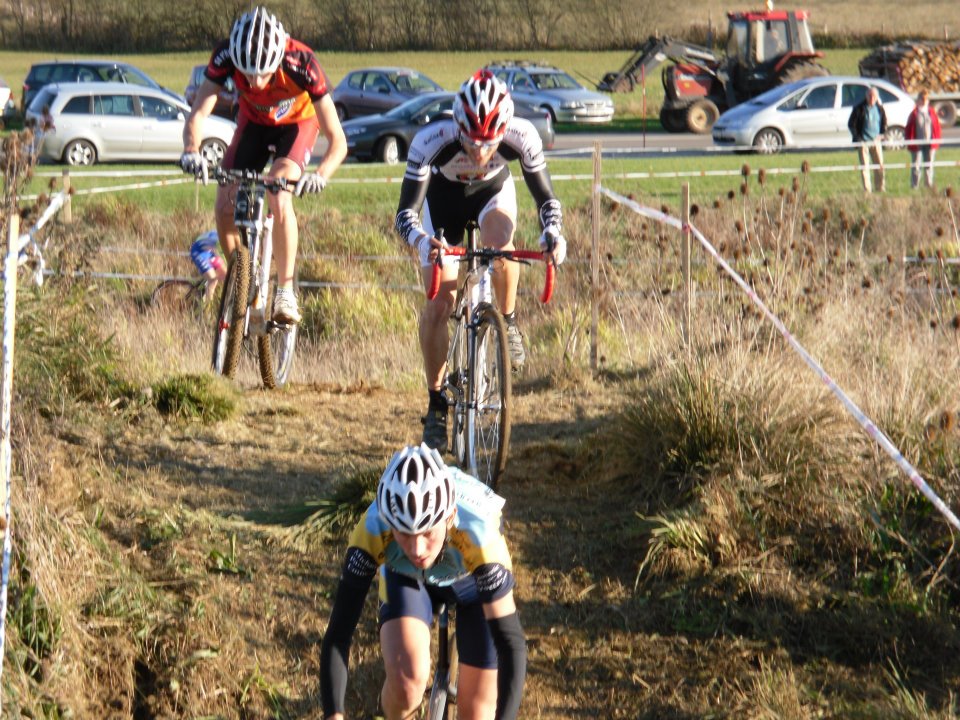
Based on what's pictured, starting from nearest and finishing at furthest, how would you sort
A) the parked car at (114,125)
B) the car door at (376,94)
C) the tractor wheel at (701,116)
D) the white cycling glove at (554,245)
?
1. the white cycling glove at (554,245)
2. the parked car at (114,125)
3. the car door at (376,94)
4. the tractor wheel at (701,116)

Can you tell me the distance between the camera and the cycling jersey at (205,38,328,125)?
8047 mm

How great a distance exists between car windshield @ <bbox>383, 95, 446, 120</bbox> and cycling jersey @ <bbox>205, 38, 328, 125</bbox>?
17.4m

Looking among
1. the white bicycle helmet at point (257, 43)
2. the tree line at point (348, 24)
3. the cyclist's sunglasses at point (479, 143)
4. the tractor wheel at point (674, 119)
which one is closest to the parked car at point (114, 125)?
the tractor wheel at point (674, 119)

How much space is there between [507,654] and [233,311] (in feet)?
14.1

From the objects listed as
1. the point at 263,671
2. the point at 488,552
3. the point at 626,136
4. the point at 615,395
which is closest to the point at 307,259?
the point at 615,395

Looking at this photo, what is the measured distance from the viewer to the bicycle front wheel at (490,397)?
683 cm

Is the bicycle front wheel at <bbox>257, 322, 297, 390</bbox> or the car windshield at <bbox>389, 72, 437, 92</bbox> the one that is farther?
the car windshield at <bbox>389, 72, 437, 92</bbox>

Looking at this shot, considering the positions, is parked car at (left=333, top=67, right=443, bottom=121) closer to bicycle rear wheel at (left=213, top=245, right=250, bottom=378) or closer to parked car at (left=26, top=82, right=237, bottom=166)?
parked car at (left=26, top=82, right=237, bottom=166)

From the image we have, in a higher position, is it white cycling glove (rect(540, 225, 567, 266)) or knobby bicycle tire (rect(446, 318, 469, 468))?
white cycling glove (rect(540, 225, 567, 266))

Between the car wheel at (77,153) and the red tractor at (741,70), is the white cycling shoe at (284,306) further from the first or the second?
the red tractor at (741,70)

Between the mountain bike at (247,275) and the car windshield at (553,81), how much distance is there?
26.1m

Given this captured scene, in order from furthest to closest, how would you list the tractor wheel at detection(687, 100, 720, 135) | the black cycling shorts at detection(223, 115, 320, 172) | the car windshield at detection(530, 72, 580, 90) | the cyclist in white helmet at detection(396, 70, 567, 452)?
the car windshield at detection(530, 72, 580, 90), the tractor wheel at detection(687, 100, 720, 135), the black cycling shorts at detection(223, 115, 320, 172), the cyclist in white helmet at detection(396, 70, 567, 452)

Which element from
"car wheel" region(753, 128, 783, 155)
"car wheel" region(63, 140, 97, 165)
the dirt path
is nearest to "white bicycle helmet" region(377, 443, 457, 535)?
the dirt path

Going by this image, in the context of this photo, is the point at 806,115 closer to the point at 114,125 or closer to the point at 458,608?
the point at 114,125
